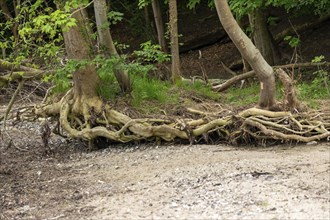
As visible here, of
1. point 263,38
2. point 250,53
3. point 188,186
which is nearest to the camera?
point 188,186

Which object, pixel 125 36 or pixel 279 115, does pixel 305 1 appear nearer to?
pixel 279 115

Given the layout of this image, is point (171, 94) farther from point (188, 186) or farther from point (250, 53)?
point (188, 186)

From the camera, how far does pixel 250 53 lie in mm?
9398

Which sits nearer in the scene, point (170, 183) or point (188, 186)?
point (188, 186)

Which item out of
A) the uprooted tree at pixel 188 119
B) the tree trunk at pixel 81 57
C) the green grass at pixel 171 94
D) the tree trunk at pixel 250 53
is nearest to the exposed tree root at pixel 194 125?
the uprooted tree at pixel 188 119

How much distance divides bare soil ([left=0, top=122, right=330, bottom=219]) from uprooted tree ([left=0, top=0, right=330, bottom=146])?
29 cm

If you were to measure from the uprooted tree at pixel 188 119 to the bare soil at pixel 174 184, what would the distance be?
29 centimetres

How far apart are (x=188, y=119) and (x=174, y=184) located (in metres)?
3.24

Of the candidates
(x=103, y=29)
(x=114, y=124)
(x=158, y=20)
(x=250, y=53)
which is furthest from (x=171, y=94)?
(x=158, y=20)

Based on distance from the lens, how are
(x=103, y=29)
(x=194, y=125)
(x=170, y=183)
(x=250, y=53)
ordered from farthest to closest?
1. (x=103, y=29)
2. (x=194, y=125)
3. (x=250, y=53)
4. (x=170, y=183)

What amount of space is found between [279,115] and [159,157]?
2.27 m

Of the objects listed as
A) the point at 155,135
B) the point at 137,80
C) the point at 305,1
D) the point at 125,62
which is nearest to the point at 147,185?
the point at 155,135

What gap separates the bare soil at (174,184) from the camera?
6312 mm

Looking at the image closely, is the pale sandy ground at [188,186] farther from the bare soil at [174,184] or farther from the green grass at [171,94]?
the green grass at [171,94]
